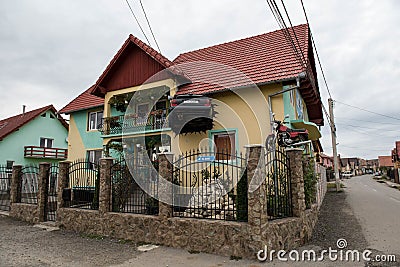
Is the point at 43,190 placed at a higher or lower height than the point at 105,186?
lower

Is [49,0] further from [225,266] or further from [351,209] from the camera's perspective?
[351,209]

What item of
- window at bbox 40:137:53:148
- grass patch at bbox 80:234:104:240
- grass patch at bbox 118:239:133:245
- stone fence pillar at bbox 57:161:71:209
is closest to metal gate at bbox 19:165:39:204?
stone fence pillar at bbox 57:161:71:209

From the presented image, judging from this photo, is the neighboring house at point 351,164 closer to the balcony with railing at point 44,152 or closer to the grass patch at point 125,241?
the balcony with railing at point 44,152

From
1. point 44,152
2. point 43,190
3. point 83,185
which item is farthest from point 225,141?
point 44,152

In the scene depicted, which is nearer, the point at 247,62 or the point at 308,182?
the point at 308,182

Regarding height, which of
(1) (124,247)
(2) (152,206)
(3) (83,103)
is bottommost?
(1) (124,247)

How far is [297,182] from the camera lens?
7082mm

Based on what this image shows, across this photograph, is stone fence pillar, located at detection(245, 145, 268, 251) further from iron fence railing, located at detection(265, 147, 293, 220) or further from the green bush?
the green bush

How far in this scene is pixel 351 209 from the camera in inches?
466

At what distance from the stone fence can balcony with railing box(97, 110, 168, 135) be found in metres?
5.16

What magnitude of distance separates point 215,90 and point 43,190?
740 cm

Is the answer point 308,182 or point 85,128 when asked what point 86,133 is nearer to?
point 85,128

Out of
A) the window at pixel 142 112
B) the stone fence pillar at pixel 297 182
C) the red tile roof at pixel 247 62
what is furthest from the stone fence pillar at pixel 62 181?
the stone fence pillar at pixel 297 182

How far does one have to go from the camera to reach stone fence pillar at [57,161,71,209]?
918 cm
